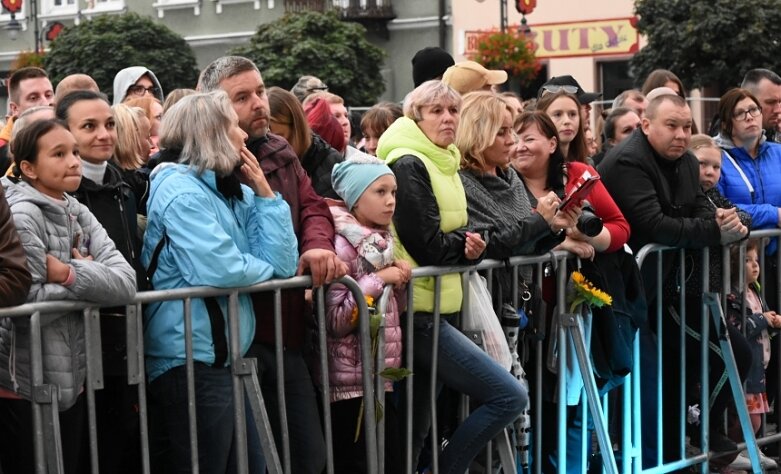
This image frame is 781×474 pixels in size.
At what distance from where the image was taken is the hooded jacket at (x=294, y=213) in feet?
19.1

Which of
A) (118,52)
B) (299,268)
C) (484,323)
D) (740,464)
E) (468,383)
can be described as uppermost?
(118,52)

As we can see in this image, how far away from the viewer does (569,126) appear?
805cm

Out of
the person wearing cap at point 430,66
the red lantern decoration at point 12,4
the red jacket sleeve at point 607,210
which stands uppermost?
the red lantern decoration at point 12,4

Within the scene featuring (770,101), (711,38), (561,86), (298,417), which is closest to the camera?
(298,417)

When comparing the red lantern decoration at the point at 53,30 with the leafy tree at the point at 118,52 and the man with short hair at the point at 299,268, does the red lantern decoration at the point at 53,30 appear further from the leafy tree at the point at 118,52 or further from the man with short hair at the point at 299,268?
the man with short hair at the point at 299,268

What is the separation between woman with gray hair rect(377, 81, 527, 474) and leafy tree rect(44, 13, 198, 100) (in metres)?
28.5

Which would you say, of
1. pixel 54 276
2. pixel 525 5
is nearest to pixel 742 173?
pixel 54 276

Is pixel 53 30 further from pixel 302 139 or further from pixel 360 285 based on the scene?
pixel 360 285

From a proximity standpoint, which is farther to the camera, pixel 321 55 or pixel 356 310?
pixel 321 55

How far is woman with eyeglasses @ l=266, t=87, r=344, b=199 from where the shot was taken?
21.7 ft

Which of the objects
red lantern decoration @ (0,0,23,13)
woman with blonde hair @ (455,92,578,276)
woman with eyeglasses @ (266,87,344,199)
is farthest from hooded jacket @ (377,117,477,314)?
red lantern decoration @ (0,0,23,13)

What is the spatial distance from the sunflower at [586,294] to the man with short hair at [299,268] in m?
1.50

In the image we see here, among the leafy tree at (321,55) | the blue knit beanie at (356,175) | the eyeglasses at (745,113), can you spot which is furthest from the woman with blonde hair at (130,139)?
the leafy tree at (321,55)

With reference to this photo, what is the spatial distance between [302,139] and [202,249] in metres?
1.40
